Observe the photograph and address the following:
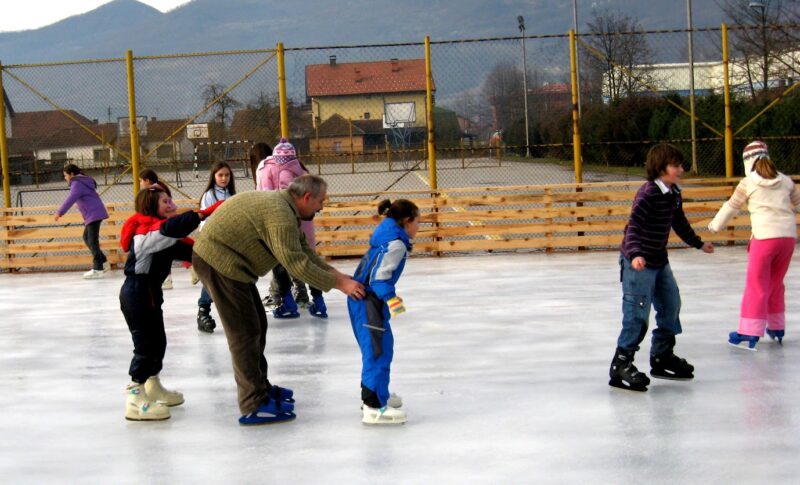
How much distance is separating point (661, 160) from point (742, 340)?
203 centimetres

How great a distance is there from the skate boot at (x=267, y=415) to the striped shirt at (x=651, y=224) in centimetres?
226

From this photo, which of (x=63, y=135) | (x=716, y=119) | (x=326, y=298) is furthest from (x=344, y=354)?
(x=716, y=119)

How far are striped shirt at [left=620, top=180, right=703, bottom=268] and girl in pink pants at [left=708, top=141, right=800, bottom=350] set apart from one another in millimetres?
1178

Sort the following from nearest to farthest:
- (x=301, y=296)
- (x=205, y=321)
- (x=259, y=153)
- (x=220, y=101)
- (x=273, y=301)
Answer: (x=205, y=321) < (x=259, y=153) < (x=273, y=301) < (x=301, y=296) < (x=220, y=101)

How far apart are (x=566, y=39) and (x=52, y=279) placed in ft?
25.0

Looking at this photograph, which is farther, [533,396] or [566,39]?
[566,39]

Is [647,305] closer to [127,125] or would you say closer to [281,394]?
[281,394]

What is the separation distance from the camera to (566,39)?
1561cm

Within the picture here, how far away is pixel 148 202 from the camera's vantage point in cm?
663

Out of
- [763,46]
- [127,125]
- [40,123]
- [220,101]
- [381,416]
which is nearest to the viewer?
[381,416]

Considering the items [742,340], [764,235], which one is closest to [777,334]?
[742,340]

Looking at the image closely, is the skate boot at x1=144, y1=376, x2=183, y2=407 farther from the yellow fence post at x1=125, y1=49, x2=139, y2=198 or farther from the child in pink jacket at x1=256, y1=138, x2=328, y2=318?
the yellow fence post at x1=125, y1=49, x2=139, y2=198

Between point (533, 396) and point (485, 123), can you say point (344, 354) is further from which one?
point (485, 123)

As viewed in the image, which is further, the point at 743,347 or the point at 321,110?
the point at 321,110
